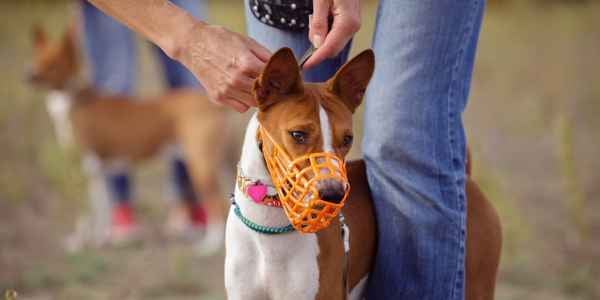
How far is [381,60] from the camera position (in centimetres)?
205

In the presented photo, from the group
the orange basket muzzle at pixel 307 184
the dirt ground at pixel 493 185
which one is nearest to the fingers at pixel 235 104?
the orange basket muzzle at pixel 307 184

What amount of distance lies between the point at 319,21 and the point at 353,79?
0.17 meters

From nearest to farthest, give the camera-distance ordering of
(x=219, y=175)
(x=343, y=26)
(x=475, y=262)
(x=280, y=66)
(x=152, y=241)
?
(x=280, y=66), (x=343, y=26), (x=475, y=262), (x=152, y=241), (x=219, y=175)

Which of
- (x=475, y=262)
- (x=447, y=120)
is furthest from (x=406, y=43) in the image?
(x=475, y=262)

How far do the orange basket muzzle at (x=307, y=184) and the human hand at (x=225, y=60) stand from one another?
0.53 feet

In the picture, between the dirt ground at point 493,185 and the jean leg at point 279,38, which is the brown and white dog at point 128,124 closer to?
the dirt ground at point 493,185

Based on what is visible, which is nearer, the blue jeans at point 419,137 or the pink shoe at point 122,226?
the blue jeans at point 419,137

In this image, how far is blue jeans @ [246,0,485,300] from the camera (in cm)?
197

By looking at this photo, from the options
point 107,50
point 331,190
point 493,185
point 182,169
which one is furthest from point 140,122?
point 331,190

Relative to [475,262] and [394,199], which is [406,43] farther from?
[475,262]

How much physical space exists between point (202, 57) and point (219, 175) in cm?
381

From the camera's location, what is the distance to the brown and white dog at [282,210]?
175 centimetres

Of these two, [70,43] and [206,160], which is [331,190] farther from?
[70,43]

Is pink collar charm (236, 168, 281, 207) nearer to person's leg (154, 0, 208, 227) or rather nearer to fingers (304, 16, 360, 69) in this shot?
fingers (304, 16, 360, 69)
